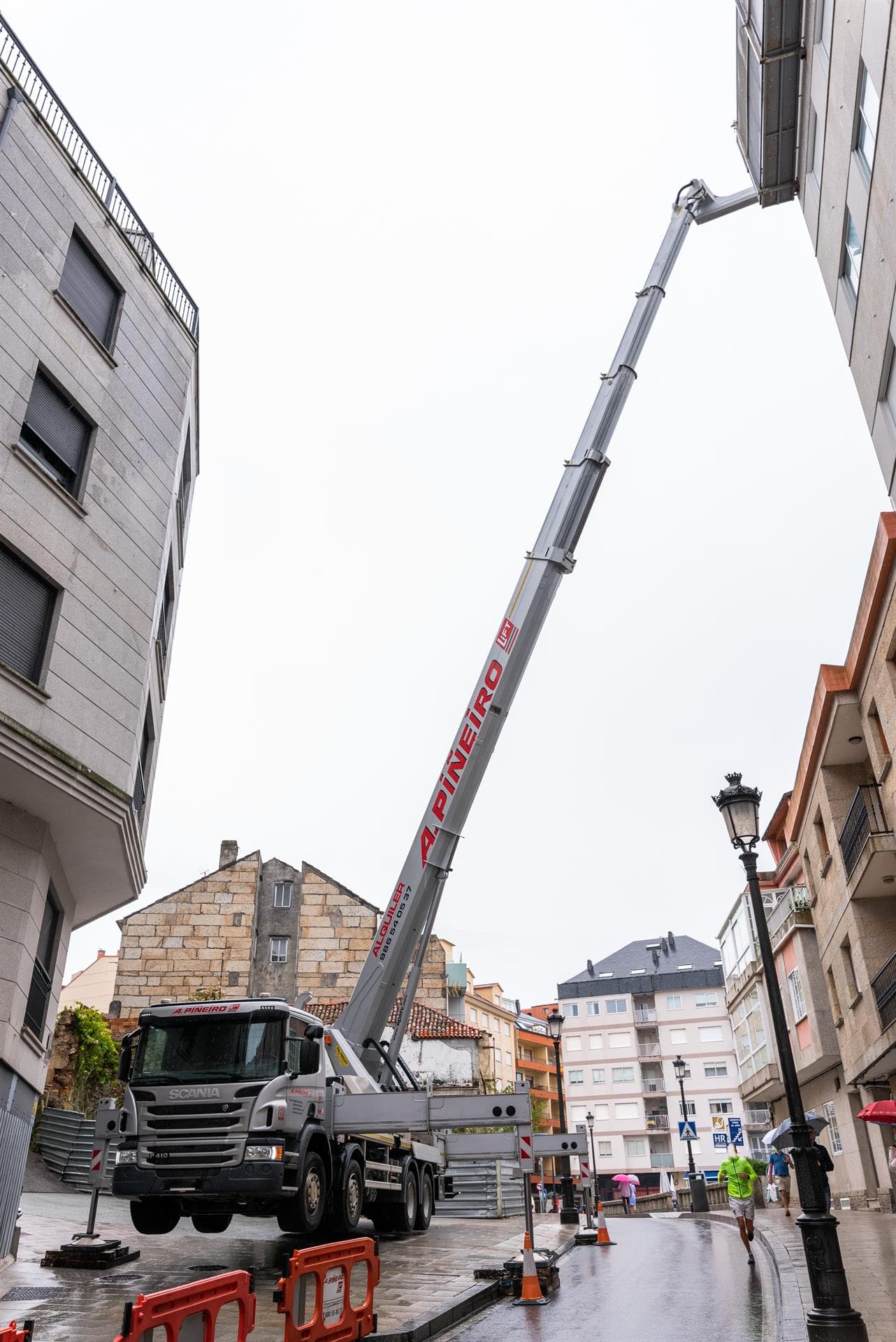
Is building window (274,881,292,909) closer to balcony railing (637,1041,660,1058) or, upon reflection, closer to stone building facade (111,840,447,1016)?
stone building facade (111,840,447,1016)

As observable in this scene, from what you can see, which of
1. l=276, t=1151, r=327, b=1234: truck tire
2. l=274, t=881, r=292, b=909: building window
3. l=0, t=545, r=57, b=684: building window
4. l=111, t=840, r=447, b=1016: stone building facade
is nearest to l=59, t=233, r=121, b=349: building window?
l=0, t=545, r=57, b=684: building window

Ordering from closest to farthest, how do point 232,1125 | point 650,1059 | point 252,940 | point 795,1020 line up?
point 232,1125 → point 795,1020 → point 252,940 → point 650,1059

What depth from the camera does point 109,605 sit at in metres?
14.4

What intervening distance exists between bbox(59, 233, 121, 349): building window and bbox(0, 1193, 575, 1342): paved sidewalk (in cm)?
1246

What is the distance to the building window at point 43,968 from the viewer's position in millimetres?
13771

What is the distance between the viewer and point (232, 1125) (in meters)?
11.0

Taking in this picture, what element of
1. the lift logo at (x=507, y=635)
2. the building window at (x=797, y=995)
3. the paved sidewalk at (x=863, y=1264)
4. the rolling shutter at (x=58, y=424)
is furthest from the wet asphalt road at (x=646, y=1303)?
the building window at (x=797, y=995)

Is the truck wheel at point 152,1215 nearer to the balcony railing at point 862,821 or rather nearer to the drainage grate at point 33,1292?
the drainage grate at point 33,1292

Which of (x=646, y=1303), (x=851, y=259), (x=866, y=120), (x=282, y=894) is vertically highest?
(x=851, y=259)

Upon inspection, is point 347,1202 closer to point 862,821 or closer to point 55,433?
point 55,433

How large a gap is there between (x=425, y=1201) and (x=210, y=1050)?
614 centimetres

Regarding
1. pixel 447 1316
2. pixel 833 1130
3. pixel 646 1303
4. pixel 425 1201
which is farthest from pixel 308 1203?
pixel 833 1130

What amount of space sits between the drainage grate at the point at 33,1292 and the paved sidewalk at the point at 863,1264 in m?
6.72

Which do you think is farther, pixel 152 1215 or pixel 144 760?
pixel 144 760
